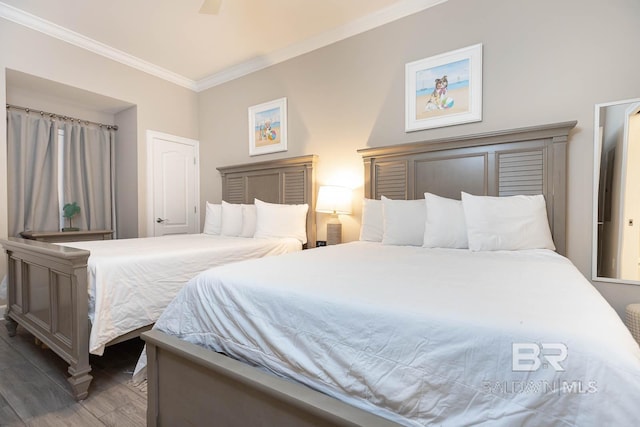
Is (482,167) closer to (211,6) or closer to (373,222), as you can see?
(373,222)

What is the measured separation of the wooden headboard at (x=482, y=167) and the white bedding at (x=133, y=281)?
158 cm

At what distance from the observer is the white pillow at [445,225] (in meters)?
2.12

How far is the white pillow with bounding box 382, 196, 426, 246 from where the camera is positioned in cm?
230

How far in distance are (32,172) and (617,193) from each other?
17.2ft

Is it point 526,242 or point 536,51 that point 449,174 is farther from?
point 536,51

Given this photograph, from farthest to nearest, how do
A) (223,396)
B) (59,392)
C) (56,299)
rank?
→ (56,299)
(59,392)
(223,396)

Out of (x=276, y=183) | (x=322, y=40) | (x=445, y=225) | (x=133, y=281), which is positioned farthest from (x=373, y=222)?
(x=322, y=40)

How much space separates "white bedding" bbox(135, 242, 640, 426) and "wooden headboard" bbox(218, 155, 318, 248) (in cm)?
204

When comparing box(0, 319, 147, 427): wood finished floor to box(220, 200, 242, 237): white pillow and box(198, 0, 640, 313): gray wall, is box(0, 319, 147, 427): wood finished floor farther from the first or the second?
box(198, 0, 640, 313): gray wall

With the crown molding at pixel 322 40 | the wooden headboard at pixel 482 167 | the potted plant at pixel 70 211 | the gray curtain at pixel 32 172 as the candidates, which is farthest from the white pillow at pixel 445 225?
the gray curtain at pixel 32 172

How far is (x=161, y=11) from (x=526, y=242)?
3.50 metres

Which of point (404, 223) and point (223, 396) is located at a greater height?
point (404, 223)

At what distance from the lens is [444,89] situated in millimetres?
2611

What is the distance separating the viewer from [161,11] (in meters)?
2.81
